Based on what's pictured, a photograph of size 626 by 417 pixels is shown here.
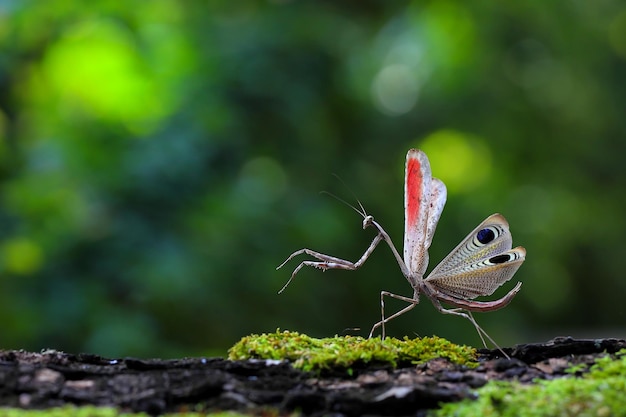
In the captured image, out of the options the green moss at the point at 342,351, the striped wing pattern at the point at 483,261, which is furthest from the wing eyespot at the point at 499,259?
the green moss at the point at 342,351

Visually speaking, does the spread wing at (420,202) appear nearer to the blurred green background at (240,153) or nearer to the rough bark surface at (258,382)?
the rough bark surface at (258,382)

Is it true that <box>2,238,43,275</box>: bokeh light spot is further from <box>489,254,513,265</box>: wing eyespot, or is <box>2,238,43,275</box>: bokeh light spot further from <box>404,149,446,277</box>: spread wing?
<box>489,254,513,265</box>: wing eyespot

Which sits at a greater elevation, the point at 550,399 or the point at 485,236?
the point at 485,236

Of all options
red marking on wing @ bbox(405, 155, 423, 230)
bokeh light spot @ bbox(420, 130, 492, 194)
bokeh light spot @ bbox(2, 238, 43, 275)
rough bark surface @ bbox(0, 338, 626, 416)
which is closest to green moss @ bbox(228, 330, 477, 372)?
rough bark surface @ bbox(0, 338, 626, 416)

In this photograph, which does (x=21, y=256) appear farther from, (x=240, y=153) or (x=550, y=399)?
(x=550, y=399)

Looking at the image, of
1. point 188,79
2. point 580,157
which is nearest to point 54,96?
point 188,79

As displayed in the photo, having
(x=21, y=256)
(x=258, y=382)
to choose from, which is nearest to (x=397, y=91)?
(x=21, y=256)

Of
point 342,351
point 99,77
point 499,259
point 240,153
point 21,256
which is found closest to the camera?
point 342,351
